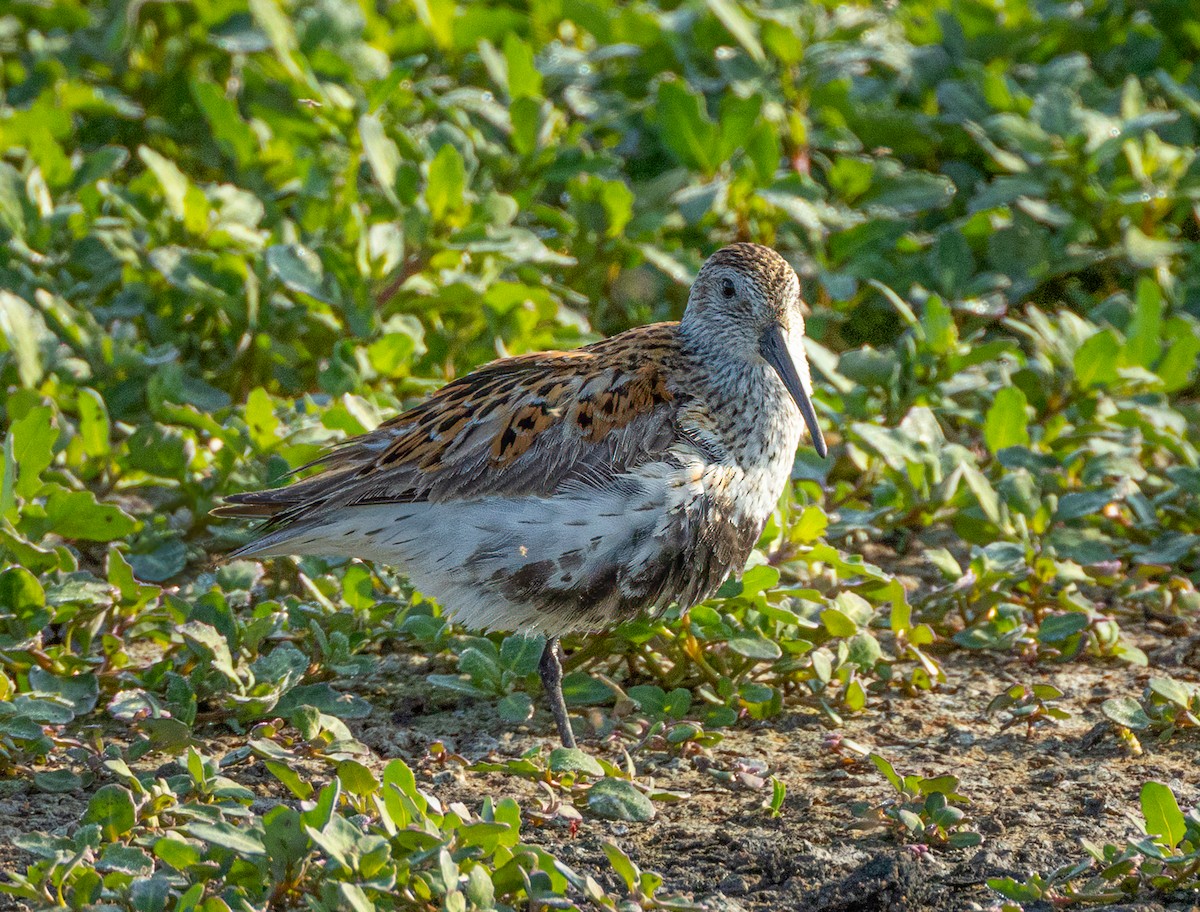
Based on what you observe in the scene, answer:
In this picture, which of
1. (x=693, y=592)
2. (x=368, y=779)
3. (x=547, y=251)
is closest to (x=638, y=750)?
(x=693, y=592)

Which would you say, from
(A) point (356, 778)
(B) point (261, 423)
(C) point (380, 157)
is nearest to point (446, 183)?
(C) point (380, 157)

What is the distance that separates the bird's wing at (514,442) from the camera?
15.7ft

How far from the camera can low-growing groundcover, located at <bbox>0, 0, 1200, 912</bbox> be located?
4023 mm

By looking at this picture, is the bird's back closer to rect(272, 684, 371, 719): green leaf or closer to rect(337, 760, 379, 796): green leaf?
rect(272, 684, 371, 719): green leaf

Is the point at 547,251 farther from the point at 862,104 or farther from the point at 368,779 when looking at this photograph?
the point at 368,779

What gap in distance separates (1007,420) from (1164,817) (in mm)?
2365

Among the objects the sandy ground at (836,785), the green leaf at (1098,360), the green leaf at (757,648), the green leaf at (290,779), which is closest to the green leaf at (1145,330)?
the green leaf at (1098,360)

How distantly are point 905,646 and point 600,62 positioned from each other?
4.35 metres

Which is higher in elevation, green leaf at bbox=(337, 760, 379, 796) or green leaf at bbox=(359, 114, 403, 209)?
green leaf at bbox=(359, 114, 403, 209)

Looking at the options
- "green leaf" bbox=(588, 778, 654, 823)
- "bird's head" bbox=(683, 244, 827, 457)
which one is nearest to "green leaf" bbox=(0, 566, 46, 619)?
"green leaf" bbox=(588, 778, 654, 823)

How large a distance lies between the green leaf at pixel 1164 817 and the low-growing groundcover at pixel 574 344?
1cm

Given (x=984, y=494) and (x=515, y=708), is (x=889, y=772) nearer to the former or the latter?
(x=515, y=708)

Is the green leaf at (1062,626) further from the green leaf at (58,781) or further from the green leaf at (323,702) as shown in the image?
the green leaf at (58,781)

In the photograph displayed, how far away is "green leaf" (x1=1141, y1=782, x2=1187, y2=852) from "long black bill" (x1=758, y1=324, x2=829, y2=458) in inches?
63.8
